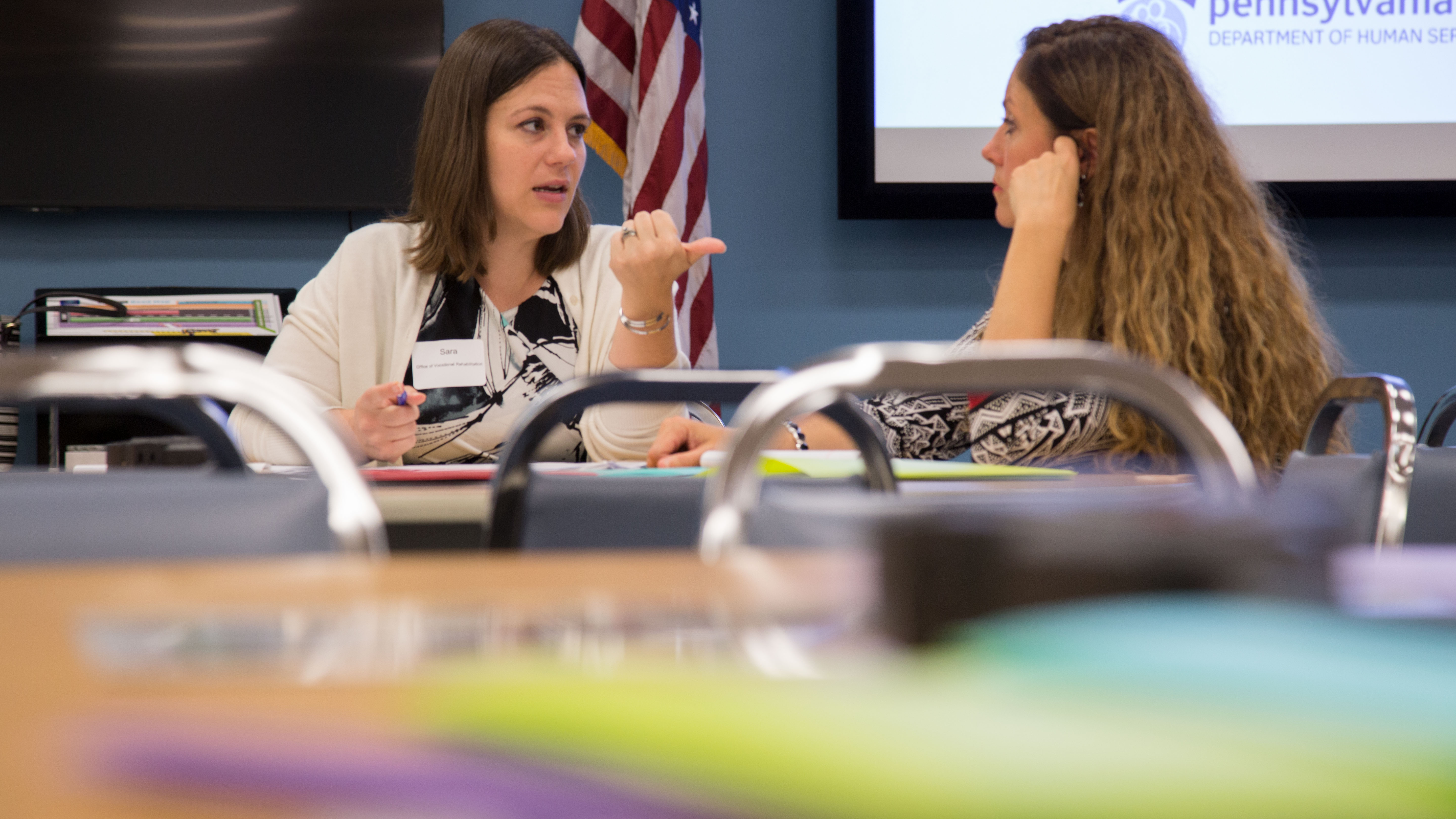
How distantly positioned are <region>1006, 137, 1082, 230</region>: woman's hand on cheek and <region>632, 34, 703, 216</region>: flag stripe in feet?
5.56

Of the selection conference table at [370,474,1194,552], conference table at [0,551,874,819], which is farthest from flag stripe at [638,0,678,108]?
conference table at [0,551,874,819]

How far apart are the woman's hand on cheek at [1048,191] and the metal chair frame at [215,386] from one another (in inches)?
49.0

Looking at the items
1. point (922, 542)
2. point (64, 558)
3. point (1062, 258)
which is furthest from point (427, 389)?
point (922, 542)

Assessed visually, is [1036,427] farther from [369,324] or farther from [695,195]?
[695,195]

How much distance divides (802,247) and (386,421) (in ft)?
7.46

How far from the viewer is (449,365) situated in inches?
73.5

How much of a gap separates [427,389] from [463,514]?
0.87 m

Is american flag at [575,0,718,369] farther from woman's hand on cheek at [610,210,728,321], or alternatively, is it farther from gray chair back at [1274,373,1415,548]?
gray chair back at [1274,373,1415,548]

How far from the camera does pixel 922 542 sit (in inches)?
9.9

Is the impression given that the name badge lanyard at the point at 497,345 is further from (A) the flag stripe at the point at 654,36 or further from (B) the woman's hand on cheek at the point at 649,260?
(A) the flag stripe at the point at 654,36

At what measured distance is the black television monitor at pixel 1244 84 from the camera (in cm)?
333

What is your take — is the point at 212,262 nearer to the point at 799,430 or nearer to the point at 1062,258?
the point at 799,430

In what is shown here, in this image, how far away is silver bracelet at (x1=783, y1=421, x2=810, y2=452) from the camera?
1632 mm

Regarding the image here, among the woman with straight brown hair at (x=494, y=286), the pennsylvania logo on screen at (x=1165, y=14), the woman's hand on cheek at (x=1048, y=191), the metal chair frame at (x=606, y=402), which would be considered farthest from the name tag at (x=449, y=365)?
the pennsylvania logo on screen at (x=1165, y=14)
